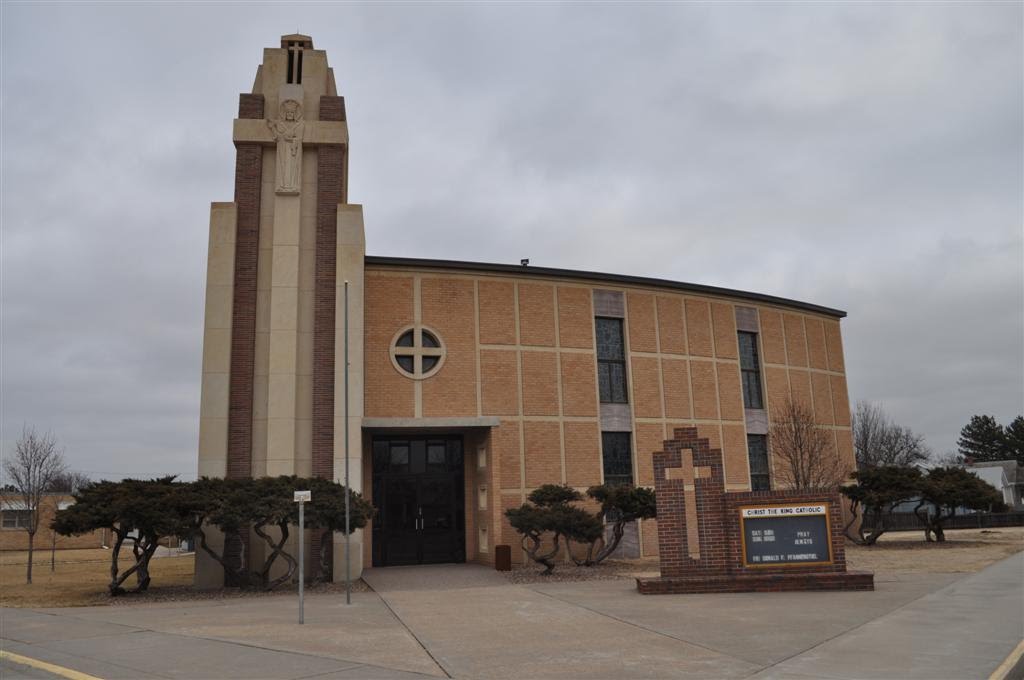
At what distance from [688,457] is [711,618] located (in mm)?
5431

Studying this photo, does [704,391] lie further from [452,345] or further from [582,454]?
[452,345]

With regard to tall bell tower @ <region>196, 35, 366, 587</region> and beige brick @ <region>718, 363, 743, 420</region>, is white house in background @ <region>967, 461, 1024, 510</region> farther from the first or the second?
tall bell tower @ <region>196, 35, 366, 587</region>

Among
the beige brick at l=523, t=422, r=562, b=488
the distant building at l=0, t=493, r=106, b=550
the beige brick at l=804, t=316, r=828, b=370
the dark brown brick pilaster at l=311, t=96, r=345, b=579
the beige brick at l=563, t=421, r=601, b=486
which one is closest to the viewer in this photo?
the dark brown brick pilaster at l=311, t=96, r=345, b=579

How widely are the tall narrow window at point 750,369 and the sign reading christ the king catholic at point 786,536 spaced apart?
15.1m

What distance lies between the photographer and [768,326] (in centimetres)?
3225

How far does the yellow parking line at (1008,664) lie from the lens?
8.24 meters

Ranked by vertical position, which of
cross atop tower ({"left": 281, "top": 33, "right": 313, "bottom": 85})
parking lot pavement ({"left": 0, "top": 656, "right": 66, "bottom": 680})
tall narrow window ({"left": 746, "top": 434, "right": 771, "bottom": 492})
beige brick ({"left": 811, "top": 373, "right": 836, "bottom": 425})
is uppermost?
cross atop tower ({"left": 281, "top": 33, "right": 313, "bottom": 85})

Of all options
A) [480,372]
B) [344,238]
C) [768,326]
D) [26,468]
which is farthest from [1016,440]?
[26,468]

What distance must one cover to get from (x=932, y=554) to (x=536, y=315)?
15648 millimetres

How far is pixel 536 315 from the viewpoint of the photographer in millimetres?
27156

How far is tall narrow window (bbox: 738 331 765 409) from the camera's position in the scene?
31.4 metres

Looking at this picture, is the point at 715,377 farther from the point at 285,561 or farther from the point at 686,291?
the point at 285,561

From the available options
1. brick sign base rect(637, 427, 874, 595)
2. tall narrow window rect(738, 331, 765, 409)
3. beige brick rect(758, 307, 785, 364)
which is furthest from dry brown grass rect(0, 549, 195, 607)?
beige brick rect(758, 307, 785, 364)

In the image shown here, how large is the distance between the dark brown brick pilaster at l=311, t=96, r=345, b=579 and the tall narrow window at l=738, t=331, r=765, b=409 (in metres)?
16.8
